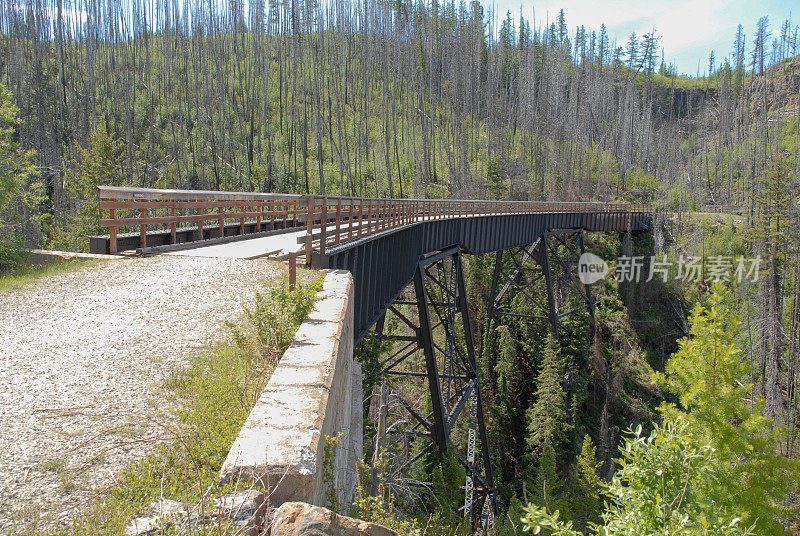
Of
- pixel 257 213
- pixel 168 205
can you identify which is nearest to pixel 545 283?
pixel 257 213

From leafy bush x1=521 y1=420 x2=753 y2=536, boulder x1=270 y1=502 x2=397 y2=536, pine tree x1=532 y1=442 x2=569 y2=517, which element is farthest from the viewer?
pine tree x1=532 y1=442 x2=569 y2=517

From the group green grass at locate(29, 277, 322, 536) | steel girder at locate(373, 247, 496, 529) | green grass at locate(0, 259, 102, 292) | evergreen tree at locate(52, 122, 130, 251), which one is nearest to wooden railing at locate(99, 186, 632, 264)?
green grass at locate(0, 259, 102, 292)

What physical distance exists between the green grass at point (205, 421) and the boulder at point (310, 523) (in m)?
0.23

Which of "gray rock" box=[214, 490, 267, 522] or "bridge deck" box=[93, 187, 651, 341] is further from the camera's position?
"bridge deck" box=[93, 187, 651, 341]

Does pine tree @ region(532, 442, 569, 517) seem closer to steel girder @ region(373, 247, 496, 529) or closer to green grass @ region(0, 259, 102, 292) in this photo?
steel girder @ region(373, 247, 496, 529)

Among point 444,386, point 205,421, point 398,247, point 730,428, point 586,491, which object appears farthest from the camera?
point 586,491

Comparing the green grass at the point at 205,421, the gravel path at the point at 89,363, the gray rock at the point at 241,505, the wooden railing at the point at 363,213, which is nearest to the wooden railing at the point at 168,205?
the wooden railing at the point at 363,213

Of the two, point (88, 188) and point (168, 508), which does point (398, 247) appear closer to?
point (168, 508)

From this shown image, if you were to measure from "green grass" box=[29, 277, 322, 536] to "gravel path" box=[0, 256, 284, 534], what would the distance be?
0.13 m

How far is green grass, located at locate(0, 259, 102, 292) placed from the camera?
22.3ft

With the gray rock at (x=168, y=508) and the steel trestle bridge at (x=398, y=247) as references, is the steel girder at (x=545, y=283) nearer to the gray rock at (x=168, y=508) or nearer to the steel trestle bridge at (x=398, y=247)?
the steel trestle bridge at (x=398, y=247)

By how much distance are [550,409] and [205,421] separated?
2633 centimetres

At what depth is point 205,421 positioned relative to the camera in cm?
350

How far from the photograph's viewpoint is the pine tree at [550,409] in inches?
1064
